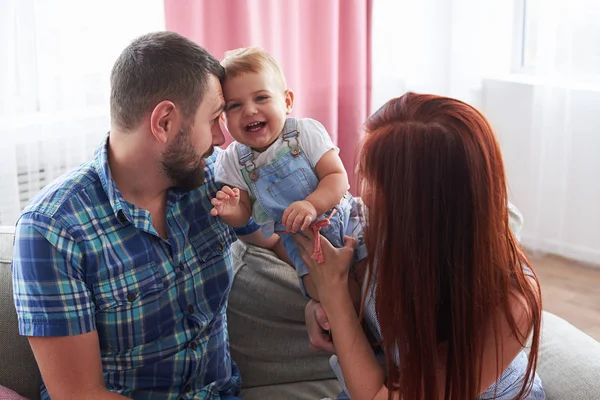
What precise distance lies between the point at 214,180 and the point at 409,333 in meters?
0.65

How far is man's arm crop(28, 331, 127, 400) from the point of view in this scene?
149cm

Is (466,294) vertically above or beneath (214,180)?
beneath

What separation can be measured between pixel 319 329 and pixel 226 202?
341 mm

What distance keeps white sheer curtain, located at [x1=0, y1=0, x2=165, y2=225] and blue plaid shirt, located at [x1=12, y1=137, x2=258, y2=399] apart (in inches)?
41.4

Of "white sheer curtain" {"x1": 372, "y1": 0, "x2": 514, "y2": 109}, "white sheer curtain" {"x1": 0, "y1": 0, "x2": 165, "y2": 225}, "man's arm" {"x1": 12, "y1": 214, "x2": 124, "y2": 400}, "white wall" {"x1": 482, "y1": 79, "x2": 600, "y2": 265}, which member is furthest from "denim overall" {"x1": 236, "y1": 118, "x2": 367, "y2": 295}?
"white wall" {"x1": 482, "y1": 79, "x2": 600, "y2": 265}

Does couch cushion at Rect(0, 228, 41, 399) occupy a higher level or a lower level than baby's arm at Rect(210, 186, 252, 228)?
lower

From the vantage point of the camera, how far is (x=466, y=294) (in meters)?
1.36

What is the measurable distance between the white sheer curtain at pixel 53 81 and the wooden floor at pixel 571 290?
2158mm

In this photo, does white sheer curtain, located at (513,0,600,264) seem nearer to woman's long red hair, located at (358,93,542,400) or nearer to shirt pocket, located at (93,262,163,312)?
woman's long red hair, located at (358,93,542,400)

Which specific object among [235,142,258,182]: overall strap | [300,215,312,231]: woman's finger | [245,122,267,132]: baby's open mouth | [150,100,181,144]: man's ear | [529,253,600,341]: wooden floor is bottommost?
[529,253,600,341]: wooden floor

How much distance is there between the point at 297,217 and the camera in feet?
5.13

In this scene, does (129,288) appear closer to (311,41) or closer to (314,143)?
(314,143)

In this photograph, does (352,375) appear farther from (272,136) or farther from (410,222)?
(272,136)

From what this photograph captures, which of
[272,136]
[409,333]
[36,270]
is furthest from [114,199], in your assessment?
[409,333]
